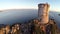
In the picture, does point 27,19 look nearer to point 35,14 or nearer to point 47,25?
point 35,14

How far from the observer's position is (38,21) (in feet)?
7.70

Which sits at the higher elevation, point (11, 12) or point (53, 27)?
point (11, 12)

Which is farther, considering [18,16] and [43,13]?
[43,13]

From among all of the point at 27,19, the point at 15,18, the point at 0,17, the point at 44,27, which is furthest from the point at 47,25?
the point at 0,17

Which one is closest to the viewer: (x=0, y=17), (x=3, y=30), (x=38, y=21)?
(x=0, y=17)

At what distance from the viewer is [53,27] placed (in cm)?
226

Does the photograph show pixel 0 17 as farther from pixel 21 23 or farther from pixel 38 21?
pixel 38 21

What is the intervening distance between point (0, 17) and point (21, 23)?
307 mm

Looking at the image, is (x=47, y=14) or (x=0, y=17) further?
(x=47, y=14)

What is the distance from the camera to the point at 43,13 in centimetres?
247

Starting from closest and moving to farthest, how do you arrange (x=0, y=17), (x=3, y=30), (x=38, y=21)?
(x=0, y=17) < (x=3, y=30) < (x=38, y=21)

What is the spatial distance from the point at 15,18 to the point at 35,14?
0.99 feet

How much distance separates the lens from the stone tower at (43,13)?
2340 millimetres

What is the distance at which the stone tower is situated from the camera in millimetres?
2340
